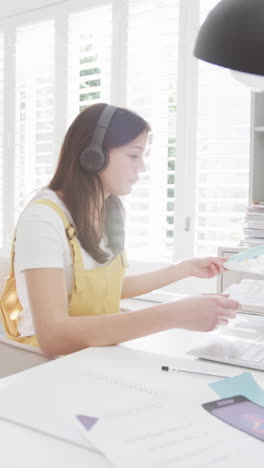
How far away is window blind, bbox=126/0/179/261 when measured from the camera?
3.01m

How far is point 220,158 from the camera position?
2826 millimetres

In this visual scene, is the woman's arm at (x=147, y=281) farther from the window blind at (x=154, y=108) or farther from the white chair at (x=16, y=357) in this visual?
the window blind at (x=154, y=108)

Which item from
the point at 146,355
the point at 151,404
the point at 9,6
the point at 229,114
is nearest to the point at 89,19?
the point at 9,6

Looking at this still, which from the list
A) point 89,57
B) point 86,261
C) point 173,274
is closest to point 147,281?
point 173,274

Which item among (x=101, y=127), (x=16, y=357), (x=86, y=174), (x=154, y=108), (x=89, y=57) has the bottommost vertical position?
(x=16, y=357)

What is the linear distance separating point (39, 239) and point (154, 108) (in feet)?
7.14

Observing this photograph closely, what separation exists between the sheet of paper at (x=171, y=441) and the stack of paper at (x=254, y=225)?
151 centimetres

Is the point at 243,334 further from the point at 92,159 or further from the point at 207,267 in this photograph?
the point at 92,159

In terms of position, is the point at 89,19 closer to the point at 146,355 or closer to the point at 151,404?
the point at 146,355

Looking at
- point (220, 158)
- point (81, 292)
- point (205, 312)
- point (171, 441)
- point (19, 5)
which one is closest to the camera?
point (171, 441)

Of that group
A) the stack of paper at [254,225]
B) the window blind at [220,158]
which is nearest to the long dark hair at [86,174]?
the stack of paper at [254,225]

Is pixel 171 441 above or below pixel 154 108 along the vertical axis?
below

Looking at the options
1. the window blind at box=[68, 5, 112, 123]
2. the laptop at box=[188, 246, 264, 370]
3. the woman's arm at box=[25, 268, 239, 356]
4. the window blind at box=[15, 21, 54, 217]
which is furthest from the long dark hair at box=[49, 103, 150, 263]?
the window blind at box=[15, 21, 54, 217]

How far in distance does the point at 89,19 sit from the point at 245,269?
8.93 ft
